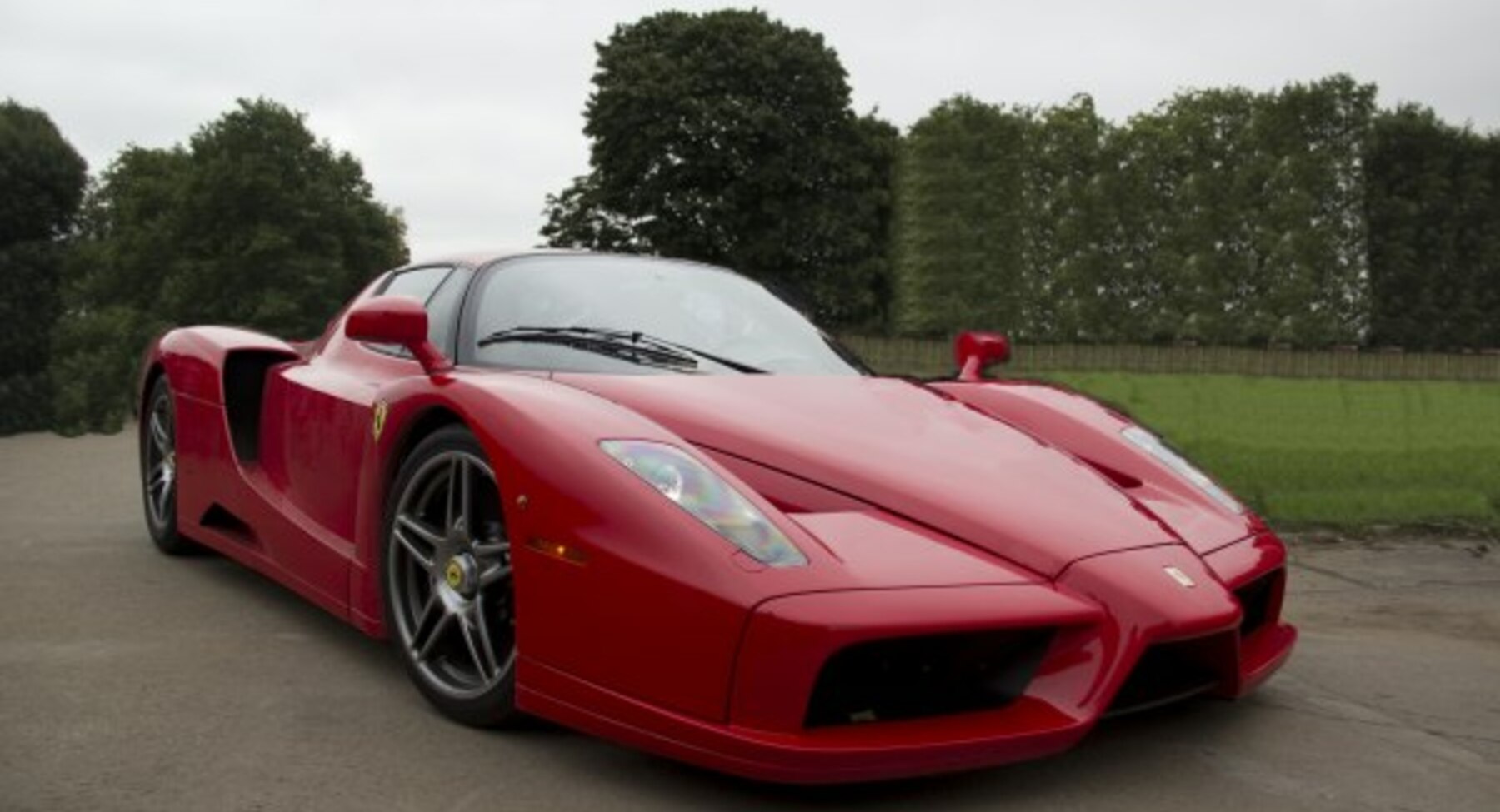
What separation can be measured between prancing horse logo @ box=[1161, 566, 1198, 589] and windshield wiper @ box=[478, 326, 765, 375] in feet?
4.13

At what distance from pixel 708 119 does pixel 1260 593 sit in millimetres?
34774

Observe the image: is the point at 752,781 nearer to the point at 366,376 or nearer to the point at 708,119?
the point at 366,376

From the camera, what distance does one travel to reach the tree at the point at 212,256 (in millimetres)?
41594

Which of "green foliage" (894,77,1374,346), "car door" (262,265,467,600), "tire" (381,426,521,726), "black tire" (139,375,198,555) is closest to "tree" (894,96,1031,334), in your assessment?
"green foliage" (894,77,1374,346)

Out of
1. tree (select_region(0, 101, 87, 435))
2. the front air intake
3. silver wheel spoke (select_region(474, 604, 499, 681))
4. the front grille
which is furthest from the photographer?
tree (select_region(0, 101, 87, 435))

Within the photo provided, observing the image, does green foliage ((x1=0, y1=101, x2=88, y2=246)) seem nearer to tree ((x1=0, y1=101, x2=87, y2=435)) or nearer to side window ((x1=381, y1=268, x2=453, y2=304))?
tree ((x1=0, y1=101, x2=87, y2=435))

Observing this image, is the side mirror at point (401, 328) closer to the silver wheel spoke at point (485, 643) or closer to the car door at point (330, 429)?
the car door at point (330, 429)

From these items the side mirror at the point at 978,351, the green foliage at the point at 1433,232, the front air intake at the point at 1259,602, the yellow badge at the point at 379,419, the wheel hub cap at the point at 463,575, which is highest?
the green foliage at the point at 1433,232

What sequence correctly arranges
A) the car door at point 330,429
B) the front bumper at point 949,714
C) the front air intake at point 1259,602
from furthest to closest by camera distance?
the car door at point 330,429 → the front air intake at point 1259,602 → the front bumper at point 949,714

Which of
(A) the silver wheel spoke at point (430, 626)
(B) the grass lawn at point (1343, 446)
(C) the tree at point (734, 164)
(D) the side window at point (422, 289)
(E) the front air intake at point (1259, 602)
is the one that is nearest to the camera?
(A) the silver wheel spoke at point (430, 626)

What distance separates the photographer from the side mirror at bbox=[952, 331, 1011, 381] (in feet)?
15.9

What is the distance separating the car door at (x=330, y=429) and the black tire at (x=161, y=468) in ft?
3.42

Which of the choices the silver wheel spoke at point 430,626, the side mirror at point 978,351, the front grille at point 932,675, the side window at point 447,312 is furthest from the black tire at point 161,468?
the front grille at point 932,675

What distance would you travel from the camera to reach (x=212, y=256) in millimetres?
43469
